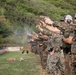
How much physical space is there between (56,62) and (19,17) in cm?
2911

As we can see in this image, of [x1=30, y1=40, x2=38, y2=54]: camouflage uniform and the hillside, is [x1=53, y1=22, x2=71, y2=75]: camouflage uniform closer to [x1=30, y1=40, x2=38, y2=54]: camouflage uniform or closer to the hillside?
[x1=30, y1=40, x2=38, y2=54]: camouflage uniform

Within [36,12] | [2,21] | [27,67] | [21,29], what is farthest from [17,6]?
[27,67]

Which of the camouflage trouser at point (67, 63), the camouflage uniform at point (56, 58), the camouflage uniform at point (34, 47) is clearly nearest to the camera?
the camouflage trouser at point (67, 63)

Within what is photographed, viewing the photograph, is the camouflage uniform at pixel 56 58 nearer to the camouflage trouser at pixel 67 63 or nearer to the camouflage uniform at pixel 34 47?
the camouflage trouser at pixel 67 63

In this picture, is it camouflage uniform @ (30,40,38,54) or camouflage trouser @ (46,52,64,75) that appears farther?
camouflage uniform @ (30,40,38,54)

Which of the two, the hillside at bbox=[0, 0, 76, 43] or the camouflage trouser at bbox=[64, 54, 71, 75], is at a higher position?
the camouflage trouser at bbox=[64, 54, 71, 75]

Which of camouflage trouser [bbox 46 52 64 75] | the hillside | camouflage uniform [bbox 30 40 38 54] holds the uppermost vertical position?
camouflage trouser [bbox 46 52 64 75]

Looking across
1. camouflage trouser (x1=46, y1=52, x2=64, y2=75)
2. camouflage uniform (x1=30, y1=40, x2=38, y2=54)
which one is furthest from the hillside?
camouflage trouser (x1=46, y1=52, x2=64, y2=75)

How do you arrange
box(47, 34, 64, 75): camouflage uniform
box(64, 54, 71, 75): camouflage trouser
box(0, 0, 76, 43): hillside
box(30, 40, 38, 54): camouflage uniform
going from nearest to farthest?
box(64, 54, 71, 75): camouflage trouser → box(47, 34, 64, 75): camouflage uniform → box(30, 40, 38, 54): camouflage uniform → box(0, 0, 76, 43): hillside

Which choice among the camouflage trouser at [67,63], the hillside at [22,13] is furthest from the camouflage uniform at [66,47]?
the hillside at [22,13]

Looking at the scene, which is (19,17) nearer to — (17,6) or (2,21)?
(17,6)

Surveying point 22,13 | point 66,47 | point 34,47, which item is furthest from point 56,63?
point 22,13

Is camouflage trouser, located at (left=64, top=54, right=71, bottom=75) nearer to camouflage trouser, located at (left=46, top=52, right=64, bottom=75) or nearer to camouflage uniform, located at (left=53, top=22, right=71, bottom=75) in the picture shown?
camouflage uniform, located at (left=53, top=22, right=71, bottom=75)

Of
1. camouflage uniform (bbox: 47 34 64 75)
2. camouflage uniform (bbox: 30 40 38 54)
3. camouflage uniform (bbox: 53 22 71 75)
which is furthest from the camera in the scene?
camouflage uniform (bbox: 30 40 38 54)
